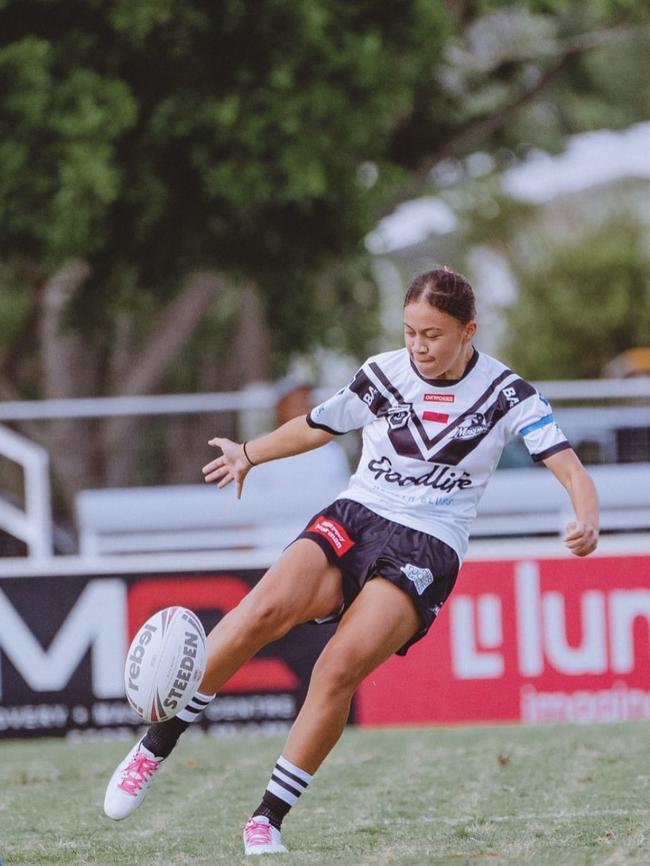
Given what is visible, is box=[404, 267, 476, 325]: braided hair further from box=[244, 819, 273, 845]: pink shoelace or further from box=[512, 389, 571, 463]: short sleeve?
box=[244, 819, 273, 845]: pink shoelace

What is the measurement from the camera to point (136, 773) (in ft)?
17.1

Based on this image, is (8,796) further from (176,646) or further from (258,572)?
(258,572)

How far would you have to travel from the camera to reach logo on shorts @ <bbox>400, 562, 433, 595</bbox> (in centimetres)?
518

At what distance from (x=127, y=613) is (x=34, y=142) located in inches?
159

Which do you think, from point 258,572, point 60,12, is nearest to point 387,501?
point 258,572

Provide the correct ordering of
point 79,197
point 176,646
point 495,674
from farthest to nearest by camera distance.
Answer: point 79,197 → point 495,674 → point 176,646

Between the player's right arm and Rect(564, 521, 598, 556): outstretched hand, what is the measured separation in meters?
0.96

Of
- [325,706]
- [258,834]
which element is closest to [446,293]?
[325,706]

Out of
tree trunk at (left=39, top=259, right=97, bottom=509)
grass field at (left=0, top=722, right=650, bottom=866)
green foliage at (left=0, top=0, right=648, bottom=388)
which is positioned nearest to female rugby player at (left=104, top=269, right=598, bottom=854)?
grass field at (left=0, top=722, right=650, bottom=866)

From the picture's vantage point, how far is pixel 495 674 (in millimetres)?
9695

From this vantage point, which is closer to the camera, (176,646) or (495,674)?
(176,646)

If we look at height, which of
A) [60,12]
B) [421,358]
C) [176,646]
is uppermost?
[60,12]

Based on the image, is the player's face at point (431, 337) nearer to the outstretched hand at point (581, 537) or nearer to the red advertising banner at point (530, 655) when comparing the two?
the outstretched hand at point (581, 537)

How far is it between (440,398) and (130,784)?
5.46 ft
